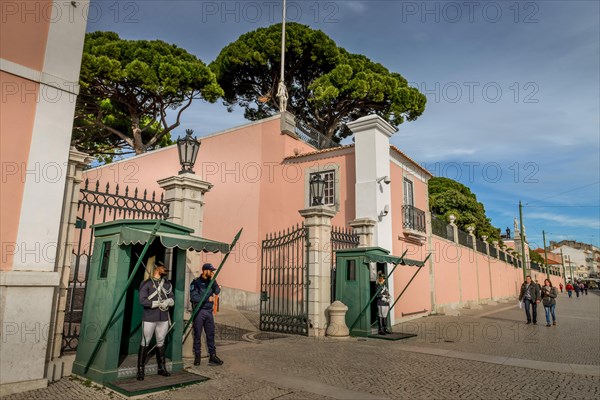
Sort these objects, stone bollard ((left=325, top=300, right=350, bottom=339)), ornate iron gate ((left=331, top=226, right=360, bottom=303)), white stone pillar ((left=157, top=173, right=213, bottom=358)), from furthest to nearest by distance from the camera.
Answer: ornate iron gate ((left=331, top=226, right=360, bottom=303))
stone bollard ((left=325, top=300, right=350, bottom=339))
white stone pillar ((left=157, top=173, right=213, bottom=358))

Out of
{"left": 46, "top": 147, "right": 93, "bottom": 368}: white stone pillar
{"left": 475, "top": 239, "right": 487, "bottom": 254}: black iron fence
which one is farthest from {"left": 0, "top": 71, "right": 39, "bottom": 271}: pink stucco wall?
{"left": 475, "top": 239, "right": 487, "bottom": 254}: black iron fence

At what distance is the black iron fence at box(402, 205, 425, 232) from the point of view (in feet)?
50.0

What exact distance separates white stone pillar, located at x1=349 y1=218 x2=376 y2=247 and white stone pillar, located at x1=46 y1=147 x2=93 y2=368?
327 inches

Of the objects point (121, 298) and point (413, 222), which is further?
point (413, 222)

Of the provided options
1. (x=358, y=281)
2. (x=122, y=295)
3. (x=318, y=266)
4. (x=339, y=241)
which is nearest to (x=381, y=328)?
(x=358, y=281)

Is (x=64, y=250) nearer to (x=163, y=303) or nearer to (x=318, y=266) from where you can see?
(x=163, y=303)

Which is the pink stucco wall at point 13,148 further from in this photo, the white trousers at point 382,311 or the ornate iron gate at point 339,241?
the white trousers at point 382,311

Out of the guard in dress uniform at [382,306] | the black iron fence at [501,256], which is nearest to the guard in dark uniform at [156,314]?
the guard in dress uniform at [382,306]

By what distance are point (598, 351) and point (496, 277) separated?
2266cm

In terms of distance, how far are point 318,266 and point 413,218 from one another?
650 centimetres

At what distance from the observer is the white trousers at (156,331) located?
5.54 meters

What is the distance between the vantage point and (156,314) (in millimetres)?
5621

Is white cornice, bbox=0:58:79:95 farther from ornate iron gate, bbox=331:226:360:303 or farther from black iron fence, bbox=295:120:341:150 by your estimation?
black iron fence, bbox=295:120:341:150

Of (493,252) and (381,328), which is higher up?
(493,252)
